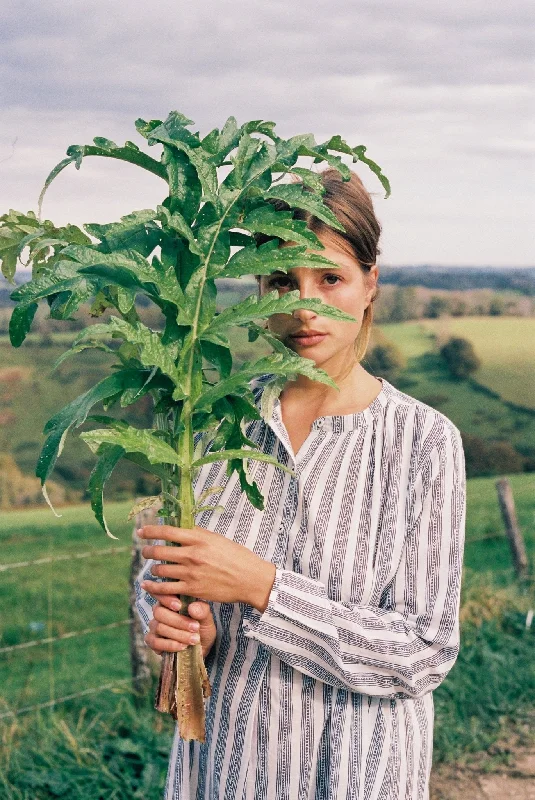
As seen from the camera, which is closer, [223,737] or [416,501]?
[416,501]

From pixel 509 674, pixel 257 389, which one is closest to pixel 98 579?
pixel 509 674

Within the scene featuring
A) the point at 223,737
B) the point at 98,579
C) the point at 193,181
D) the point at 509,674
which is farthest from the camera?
the point at 98,579

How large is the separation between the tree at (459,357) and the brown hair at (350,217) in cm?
1294

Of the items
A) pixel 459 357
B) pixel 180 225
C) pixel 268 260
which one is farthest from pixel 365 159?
pixel 459 357

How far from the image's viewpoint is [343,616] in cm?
188

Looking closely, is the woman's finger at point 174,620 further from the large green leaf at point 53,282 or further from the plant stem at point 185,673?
the large green leaf at point 53,282

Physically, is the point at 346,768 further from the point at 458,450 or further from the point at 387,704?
the point at 458,450

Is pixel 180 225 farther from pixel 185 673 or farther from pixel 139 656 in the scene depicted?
pixel 139 656

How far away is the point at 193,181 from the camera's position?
5.95 feet

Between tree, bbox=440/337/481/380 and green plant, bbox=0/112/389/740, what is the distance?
13.3 meters

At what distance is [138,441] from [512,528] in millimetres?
6083

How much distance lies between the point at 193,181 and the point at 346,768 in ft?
3.99

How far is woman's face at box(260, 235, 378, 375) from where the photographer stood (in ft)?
6.66

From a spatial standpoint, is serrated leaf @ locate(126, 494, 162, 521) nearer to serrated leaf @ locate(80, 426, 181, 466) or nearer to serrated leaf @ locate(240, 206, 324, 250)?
serrated leaf @ locate(80, 426, 181, 466)
